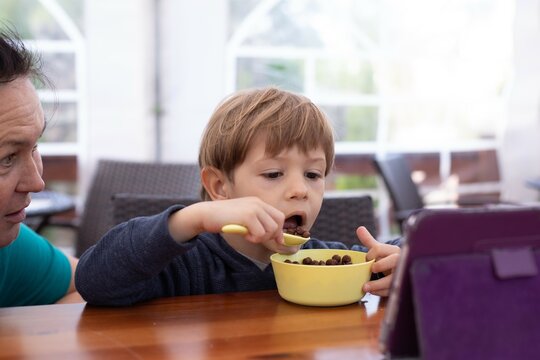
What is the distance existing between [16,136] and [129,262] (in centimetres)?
29

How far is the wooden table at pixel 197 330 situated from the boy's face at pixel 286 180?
0.20m

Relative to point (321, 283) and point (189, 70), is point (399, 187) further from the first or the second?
point (321, 283)

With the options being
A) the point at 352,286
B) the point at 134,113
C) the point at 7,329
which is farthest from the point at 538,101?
the point at 7,329

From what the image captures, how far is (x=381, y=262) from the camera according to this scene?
3.85ft

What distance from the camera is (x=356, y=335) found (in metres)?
0.96

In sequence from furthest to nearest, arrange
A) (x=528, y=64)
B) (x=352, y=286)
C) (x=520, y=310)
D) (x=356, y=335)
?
(x=528, y=64), (x=352, y=286), (x=356, y=335), (x=520, y=310)

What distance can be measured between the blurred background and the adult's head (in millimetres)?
2712

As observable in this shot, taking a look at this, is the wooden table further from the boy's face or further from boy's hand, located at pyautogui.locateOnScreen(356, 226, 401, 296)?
the boy's face

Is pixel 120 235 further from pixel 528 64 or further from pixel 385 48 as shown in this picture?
pixel 528 64

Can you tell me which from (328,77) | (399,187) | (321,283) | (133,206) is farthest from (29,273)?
(328,77)

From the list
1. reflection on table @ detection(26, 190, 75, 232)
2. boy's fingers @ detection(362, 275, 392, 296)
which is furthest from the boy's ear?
reflection on table @ detection(26, 190, 75, 232)

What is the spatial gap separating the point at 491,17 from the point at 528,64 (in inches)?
17.4

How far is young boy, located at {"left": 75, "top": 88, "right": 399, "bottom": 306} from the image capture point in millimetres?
1100

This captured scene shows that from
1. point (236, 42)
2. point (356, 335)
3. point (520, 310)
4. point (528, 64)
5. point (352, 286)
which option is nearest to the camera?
point (520, 310)
